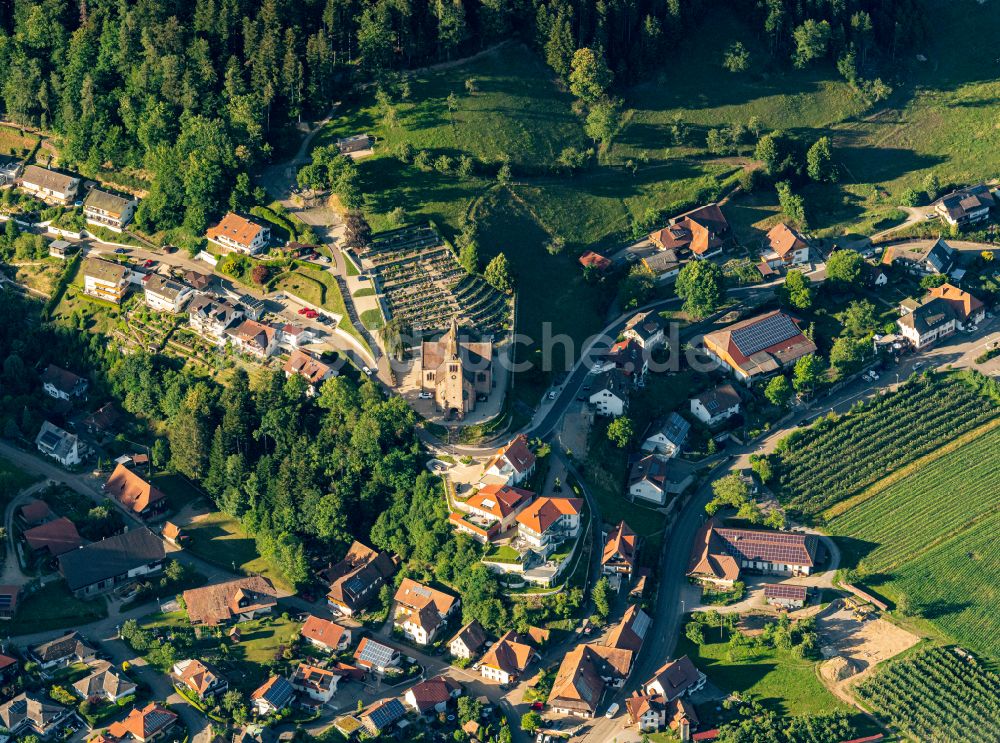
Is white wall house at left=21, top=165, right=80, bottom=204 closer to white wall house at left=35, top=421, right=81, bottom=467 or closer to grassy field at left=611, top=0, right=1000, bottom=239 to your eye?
white wall house at left=35, top=421, right=81, bottom=467

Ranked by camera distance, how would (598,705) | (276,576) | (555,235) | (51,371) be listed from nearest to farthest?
(598,705), (276,576), (51,371), (555,235)

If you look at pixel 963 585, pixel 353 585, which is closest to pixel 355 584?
→ pixel 353 585

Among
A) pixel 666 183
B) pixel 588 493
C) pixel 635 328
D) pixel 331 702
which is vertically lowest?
pixel 331 702

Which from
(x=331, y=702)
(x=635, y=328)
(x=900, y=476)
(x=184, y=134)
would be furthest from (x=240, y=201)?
(x=900, y=476)

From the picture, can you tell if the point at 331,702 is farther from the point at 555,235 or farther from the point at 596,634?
the point at 555,235

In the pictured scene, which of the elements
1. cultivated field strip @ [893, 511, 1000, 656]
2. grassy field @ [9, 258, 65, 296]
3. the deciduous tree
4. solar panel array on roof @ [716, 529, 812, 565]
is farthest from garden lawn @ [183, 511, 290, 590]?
cultivated field strip @ [893, 511, 1000, 656]

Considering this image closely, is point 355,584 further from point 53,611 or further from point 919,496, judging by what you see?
point 919,496
